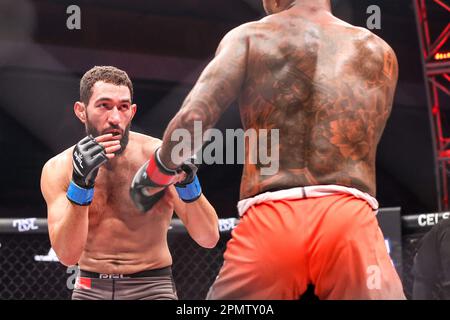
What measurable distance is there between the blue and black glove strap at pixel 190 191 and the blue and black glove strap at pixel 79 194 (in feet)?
0.78

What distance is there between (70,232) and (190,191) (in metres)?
0.38

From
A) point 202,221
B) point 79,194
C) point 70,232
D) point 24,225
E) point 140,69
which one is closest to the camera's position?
point 79,194

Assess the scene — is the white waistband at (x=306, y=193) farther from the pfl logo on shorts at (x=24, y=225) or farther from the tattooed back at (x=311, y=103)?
the pfl logo on shorts at (x=24, y=225)

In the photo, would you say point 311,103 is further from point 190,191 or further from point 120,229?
point 120,229

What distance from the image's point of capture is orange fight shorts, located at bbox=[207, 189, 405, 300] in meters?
1.31

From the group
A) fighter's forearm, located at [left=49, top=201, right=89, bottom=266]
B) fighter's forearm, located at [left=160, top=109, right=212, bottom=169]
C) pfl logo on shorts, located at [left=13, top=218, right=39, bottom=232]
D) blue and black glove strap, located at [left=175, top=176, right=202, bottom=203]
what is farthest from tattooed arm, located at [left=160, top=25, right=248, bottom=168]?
pfl logo on shorts, located at [left=13, top=218, right=39, bottom=232]

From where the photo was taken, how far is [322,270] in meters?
1.32

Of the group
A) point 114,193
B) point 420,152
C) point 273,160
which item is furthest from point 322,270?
point 420,152

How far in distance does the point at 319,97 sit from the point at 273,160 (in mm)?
158

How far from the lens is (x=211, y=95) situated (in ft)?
4.50

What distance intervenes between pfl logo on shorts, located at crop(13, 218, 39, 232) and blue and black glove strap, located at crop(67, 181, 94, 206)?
100 cm

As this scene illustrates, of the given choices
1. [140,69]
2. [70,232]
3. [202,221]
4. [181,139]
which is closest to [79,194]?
[70,232]

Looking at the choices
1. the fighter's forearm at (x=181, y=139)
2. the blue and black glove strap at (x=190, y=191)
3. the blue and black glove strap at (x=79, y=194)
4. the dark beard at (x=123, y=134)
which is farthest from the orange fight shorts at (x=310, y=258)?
the dark beard at (x=123, y=134)

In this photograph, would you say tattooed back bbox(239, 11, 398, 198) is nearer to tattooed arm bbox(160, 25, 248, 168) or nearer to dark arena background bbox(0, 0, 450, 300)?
tattooed arm bbox(160, 25, 248, 168)
